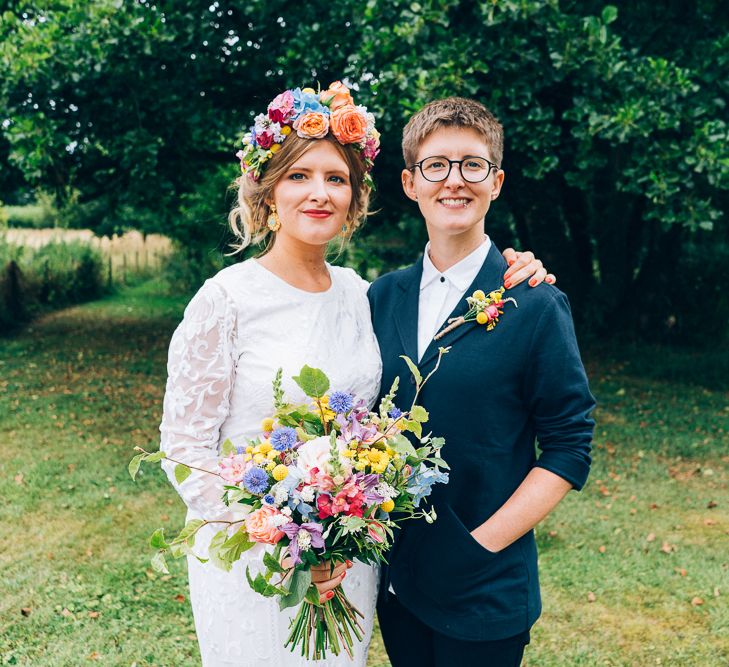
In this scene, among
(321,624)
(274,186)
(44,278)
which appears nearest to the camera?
(321,624)

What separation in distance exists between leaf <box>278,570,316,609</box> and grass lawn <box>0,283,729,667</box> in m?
2.80

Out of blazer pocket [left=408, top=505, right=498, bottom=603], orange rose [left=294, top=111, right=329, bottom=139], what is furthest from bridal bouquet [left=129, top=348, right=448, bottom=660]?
orange rose [left=294, top=111, right=329, bottom=139]

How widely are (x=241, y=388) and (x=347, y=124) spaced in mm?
1023

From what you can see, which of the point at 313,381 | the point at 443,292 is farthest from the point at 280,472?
the point at 443,292

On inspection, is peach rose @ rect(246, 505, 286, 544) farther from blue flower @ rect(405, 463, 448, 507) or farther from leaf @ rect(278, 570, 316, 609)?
blue flower @ rect(405, 463, 448, 507)


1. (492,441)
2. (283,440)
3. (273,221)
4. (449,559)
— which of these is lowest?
(449,559)

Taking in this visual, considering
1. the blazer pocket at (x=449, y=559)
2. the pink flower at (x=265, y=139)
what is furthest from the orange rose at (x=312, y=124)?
the blazer pocket at (x=449, y=559)

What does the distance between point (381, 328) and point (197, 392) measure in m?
0.78

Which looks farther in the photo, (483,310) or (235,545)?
(483,310)

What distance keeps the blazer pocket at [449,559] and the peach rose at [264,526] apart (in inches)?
27.2

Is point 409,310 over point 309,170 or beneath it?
beneath

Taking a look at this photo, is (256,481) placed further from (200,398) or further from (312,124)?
(312,124)

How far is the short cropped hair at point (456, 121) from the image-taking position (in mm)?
2529

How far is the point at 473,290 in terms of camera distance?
257 centimetres
